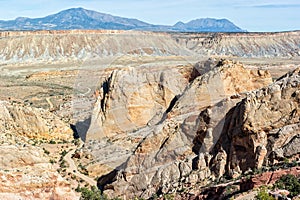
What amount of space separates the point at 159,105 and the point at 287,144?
17577 mm

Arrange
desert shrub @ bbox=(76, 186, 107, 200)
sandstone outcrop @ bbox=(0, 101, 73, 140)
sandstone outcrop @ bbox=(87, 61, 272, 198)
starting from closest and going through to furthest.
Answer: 1. sandstone outcrop @ bbox=(87, 61, 272, 198)
2. desert shrub @ bbox=(76, 186, 107, 200)
3. sandstone outcrop @ bbox=(0, 101, 73, 140)

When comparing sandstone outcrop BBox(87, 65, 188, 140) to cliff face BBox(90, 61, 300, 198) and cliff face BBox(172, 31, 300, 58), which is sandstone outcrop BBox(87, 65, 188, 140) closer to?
cliff face BBox(90, 61, 300, 198)

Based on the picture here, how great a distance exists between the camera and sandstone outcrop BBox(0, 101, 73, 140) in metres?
40.8

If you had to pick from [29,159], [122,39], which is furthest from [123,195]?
[122,39]

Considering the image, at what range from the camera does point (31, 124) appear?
4216 centimetres

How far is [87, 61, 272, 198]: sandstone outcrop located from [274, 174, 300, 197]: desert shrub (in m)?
6.24

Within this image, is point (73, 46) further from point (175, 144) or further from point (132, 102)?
point (175, 144)

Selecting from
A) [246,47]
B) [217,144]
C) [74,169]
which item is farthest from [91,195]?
[246,47]

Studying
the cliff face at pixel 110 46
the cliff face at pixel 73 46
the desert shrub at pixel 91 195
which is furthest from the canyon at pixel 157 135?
the cliff face at pixel 110 46

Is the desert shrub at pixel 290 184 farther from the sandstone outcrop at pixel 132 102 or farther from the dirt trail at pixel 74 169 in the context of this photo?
the sandstone outcrop at pixel 132 102

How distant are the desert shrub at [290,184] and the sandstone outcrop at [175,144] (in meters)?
6.24

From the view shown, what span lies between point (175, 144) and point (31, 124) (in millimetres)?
18762

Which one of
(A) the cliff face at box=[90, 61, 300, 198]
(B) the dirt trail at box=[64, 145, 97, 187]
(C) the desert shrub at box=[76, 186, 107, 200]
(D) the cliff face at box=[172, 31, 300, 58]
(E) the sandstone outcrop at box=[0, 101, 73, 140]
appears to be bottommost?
(B) the dirt trail at box=[64, 145, 97, 187]

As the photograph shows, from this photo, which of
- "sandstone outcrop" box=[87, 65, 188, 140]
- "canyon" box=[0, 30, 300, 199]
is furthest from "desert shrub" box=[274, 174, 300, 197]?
"sandstone outcrop" box=[87, 65, 188, 140]
